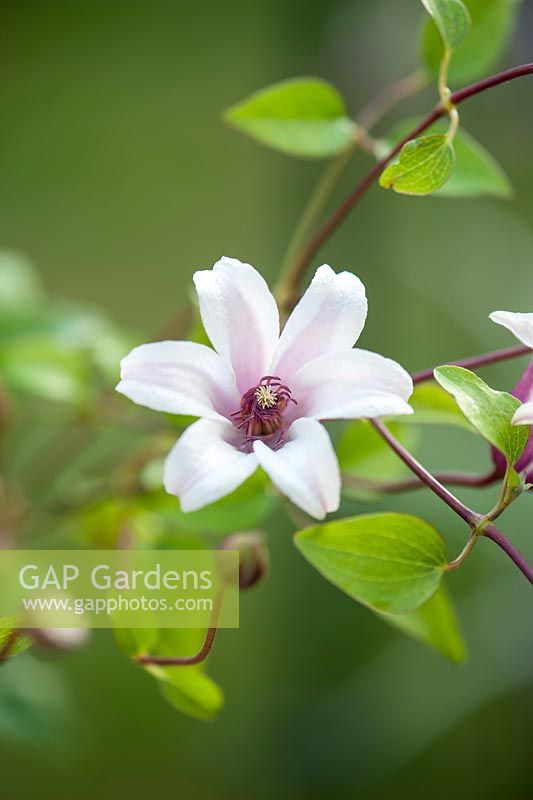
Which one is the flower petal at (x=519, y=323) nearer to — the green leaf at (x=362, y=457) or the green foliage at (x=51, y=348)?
the green leaf at (x=362, y=457)

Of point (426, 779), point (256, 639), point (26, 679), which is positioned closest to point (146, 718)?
point (256, 639)

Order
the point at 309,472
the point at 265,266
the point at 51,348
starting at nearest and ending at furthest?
1. the point at 309,472
2. the point at 51,348
3. the point at 265,266

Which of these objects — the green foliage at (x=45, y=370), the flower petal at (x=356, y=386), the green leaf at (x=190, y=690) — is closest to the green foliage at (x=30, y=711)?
the green foliage at (x=45, y=370)

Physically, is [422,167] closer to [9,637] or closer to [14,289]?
[9,637]

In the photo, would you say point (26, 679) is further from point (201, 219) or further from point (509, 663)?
point (201, 219)

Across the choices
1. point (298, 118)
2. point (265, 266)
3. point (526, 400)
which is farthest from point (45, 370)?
point (265, 266)

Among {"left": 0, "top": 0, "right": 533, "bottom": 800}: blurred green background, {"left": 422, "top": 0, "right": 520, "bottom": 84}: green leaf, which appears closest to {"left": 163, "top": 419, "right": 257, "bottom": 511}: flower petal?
{"left": 422, "top": 0, "right": 520, "bottom": 84}: green leaf
